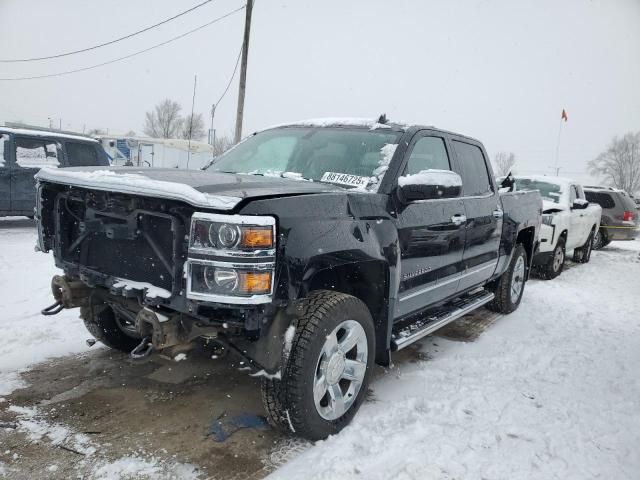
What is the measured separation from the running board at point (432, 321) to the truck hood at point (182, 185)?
1.11 metres

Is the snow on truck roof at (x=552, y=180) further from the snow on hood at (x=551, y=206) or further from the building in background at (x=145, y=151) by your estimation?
the building in background at (x=145, y=151)

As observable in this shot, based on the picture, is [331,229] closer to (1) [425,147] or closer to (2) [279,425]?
(2) [279,425]

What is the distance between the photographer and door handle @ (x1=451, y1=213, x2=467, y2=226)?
154 inches

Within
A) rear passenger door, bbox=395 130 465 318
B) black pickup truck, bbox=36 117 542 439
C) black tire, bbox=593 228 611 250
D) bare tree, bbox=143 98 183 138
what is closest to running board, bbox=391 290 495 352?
black pickup truck, bbox=36 117 542 439

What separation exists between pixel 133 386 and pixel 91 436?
0.65 meters

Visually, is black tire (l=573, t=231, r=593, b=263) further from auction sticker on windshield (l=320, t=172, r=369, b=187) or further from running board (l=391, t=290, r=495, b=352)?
auction sticker on windshield (l=320, t=172, r=369, b=187)

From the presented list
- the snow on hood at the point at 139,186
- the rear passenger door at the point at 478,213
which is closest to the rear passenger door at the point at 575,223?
the rear passenger door at the point at 478,213

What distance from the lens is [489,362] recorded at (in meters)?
4.14

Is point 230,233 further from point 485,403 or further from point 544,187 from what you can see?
point 544,187

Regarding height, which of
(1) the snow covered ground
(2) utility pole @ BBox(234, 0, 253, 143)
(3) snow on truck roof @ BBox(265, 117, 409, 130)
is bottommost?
(1) the snow covered ground

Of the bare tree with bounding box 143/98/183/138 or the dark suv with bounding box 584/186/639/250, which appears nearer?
the dark suv with bounding box 584/186/639/250

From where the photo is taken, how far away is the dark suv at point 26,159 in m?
9.14

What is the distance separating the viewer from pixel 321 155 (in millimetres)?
3629

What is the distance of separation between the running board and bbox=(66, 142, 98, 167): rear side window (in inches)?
321
